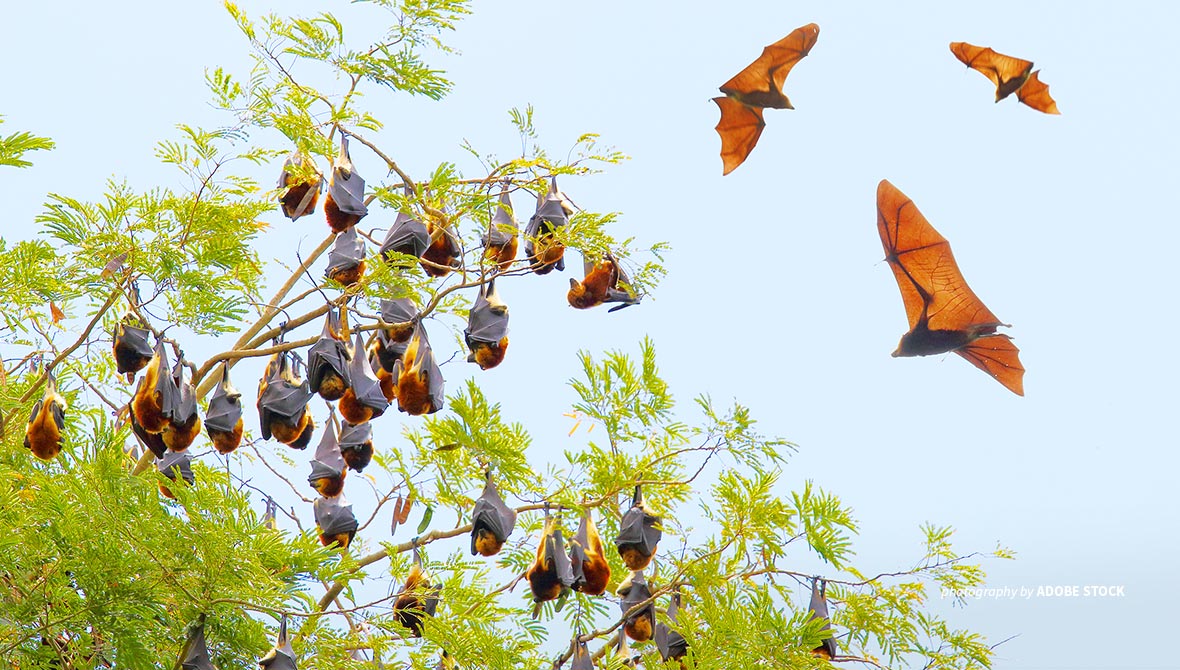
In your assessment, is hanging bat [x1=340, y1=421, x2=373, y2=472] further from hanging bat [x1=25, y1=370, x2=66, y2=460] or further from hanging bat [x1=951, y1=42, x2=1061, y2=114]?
hanging bat [x1=951, y1=42, x2=1061, y2=114]

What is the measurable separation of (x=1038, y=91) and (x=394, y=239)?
213 cm

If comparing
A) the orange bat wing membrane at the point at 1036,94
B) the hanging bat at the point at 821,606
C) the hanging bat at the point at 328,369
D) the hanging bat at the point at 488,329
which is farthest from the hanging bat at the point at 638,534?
the orange bat wing membrane at the point at 1036,94

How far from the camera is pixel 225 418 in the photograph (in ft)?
7.98

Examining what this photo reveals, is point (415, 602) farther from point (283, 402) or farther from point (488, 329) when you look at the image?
point (488, 329)

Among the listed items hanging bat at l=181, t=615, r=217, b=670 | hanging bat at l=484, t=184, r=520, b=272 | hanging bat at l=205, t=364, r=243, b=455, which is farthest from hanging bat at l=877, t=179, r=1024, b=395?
hanging bat at l=181, t=615, r=217, b=670

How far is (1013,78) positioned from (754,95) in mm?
915

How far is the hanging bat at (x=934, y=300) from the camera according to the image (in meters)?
3.53

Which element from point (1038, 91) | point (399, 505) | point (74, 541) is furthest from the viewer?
point (1038, 91)

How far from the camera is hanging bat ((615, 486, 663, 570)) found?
267 centimetres

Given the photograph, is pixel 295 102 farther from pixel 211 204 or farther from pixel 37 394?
pixel 37 394

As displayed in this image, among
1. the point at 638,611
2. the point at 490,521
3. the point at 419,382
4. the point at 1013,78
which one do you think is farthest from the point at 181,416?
the point at 1013,78

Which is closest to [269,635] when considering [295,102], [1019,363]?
[295,102]

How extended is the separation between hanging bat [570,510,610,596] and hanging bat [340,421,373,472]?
1.86ft

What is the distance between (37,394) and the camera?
262cm
